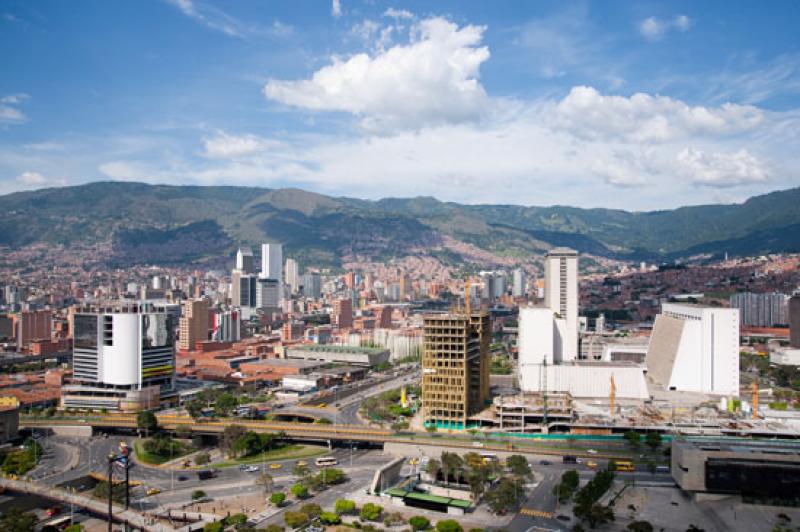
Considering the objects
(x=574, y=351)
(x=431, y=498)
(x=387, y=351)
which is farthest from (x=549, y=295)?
(x=431, y=498)

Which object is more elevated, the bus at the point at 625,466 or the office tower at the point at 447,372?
the office tower at the point at 447,372

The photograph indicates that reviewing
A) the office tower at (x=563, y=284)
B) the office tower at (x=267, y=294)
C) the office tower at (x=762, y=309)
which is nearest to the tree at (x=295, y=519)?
the office tower at (x=563, y=284)

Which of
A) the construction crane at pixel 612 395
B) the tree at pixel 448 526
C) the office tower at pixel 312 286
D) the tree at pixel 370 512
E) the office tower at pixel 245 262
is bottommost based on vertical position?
the tree at pixel 370 512

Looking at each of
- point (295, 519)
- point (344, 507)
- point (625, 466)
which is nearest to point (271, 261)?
point (625, 466)

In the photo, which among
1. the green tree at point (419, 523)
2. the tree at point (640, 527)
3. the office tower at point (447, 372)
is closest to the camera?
the tree at point (640, 527)

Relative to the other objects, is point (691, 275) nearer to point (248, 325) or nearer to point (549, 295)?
point (549, 295)

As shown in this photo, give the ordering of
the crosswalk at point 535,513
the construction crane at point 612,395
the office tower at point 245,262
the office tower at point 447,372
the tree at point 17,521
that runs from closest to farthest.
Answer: the tree at point 17,521 < the crosswalk at point 535,513 < the office tower at point 447,372 < the construction crane at point 612,395 < the office tower at point 245,262

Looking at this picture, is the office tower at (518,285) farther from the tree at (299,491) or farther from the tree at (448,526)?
the tree at (448,526)
